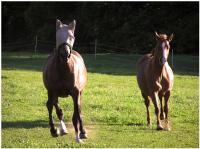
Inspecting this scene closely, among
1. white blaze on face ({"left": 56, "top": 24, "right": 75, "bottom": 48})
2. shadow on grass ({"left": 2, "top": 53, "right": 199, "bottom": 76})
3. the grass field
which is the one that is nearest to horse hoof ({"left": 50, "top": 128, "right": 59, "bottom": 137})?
the grass field

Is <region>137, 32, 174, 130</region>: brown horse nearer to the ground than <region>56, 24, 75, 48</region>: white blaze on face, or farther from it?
nearer to the ground

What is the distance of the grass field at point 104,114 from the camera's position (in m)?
10.2

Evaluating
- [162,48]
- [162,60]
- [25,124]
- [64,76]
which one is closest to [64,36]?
[64,76]

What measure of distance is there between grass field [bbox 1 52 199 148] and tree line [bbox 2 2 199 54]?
14858 mm

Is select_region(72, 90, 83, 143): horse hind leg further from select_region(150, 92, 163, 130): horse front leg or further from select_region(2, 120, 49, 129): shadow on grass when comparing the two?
select_region(150, 92, 163, 130): horse front leg

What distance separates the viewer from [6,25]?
57.9m

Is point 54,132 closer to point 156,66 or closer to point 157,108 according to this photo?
point 157,108

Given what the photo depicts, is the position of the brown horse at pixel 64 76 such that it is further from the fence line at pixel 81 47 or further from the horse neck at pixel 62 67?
the fence line at pixel 81 47

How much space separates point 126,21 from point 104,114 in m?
30.1

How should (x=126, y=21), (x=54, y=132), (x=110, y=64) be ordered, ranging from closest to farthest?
(x=54, y=132), (x=110, y=64), (x=126, y=21)

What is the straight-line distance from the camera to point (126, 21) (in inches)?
1686

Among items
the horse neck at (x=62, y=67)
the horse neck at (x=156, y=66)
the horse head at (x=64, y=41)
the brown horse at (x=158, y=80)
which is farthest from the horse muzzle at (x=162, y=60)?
the horse head at (x=64, y=41)

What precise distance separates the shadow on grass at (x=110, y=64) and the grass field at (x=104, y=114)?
2.79m

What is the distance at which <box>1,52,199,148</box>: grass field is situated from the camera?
33.3 feet
